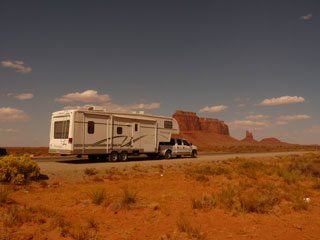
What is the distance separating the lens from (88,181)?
33.9 feet

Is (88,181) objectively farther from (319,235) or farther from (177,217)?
(319,235)

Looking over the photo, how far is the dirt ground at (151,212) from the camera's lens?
5.24 metres

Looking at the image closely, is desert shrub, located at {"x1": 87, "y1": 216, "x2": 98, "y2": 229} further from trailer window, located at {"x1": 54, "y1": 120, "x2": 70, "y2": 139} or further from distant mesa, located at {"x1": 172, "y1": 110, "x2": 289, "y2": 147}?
distant mesa, located at {"x1": 172, "y1": 110, "x2": 289, "y2": 147}

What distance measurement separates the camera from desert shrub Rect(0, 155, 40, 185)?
29.2ft

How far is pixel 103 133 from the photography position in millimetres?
16297

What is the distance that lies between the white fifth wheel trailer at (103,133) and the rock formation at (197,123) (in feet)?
377

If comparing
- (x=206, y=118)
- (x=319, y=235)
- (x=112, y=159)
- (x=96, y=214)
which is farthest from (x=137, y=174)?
(x=206, y=118)

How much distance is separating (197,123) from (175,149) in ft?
396

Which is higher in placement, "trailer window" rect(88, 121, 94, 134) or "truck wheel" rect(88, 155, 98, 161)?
"trailer window" rect(88, 121, 94, 134)

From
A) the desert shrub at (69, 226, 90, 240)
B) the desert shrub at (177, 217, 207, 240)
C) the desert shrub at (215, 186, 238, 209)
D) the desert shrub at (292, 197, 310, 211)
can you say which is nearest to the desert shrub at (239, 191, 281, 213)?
the desert shrub at (215, 186, 238, 209)

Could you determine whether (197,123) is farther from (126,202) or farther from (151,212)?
(151,212)

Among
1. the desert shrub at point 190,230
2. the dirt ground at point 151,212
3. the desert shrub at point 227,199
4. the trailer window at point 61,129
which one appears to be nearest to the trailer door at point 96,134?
the trailer window at point 61,129

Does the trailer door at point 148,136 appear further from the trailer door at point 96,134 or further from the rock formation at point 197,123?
the rock formation at point 197,123

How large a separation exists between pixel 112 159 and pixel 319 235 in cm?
1327
